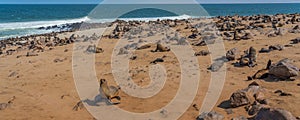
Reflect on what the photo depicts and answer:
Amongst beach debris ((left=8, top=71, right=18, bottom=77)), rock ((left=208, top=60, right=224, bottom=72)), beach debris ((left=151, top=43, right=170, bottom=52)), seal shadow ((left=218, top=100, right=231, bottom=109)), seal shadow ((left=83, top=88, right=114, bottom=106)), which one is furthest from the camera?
beach debris ((left=151, top=43, right=170, bottom=52))

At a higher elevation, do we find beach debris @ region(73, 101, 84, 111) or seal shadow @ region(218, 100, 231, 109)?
seal shadow @ region(218, 100, 231, 109)

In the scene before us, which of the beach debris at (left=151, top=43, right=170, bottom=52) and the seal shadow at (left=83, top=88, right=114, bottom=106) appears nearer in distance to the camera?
the seal shadow at (left=83, top=88, right=114, bottom=106)

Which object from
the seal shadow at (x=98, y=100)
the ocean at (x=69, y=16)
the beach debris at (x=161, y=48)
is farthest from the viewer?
the ocean at (x=69, y=16)

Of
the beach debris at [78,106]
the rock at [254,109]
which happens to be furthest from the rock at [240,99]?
the beach debris at [78,106]

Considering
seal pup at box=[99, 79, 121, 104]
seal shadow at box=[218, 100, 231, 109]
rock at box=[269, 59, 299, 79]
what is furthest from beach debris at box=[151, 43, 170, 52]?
seal shadow at box=[218, 100, 231, 109]

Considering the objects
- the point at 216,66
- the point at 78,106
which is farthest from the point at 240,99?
the point at 78,106

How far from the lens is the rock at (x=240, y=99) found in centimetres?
627

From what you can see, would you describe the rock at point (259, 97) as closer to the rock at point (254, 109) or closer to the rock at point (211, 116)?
the rock at point (254, 109)

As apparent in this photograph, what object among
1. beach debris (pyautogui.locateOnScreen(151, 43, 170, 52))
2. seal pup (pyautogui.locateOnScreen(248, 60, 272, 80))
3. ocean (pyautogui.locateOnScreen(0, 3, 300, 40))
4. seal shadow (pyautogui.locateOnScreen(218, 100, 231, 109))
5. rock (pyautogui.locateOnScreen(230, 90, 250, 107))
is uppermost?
ocean (pyautogui.locateOnScreen(0, 3, 300, 40))

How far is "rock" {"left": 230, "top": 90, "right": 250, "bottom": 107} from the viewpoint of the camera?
627 centimetres

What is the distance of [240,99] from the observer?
6.29 m

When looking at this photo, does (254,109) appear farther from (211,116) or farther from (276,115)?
(276,115)

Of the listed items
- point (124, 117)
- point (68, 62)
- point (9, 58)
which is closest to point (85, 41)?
point (9, 58)

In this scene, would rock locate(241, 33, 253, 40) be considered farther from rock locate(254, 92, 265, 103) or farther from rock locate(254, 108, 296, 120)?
rock locate(254, 108, 296, 120)
